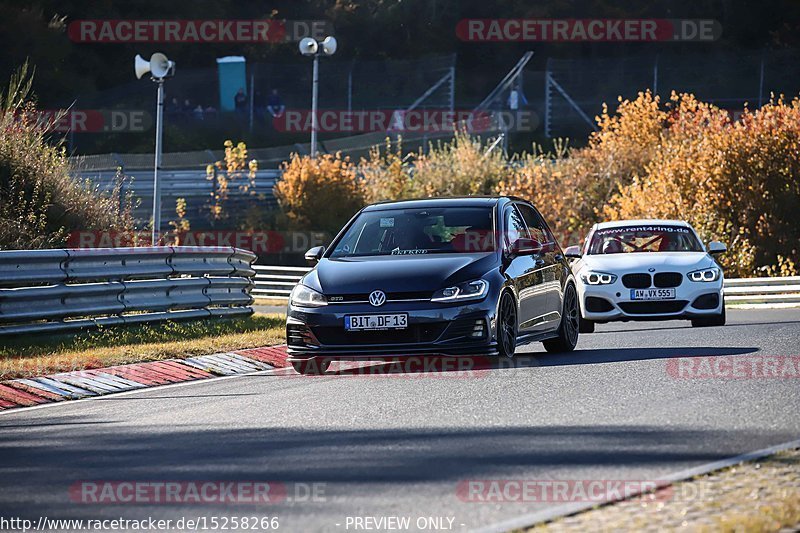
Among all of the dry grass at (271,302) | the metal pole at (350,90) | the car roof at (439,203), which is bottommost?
the dry grass at (271,302)

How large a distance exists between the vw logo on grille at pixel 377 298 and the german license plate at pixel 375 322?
0.39ft

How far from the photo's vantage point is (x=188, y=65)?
69.9 metres

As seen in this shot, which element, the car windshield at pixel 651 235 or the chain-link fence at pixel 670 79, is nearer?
the car windshield at pixel 651 235

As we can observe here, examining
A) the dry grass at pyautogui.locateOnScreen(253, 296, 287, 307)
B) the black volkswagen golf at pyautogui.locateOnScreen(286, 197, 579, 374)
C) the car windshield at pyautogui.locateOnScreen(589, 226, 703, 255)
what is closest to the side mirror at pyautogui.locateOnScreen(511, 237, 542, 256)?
the black volkswagen golf at pyautogui.locateOnScreen(286, 197, 579, 374)

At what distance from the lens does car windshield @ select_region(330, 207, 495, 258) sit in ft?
46.2

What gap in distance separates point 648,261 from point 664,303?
0.66 m

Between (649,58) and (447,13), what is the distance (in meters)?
22.6

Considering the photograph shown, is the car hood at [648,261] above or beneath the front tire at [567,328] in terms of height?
above

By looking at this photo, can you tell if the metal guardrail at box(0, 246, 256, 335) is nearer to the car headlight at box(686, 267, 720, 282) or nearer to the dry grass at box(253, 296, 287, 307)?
the car headlight at box(686, 267, 720, 282)

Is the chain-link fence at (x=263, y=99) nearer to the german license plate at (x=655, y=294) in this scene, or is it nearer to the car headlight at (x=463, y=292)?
the german license plate at (x=655, y=294)

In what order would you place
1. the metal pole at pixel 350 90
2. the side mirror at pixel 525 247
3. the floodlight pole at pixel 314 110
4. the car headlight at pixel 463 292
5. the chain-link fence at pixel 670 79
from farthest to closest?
the metal pole at pixel 350 90 < the chain-link fence at pixel 670 79 < the floodlight pole at pixel 314 110 < the side mirror at pixel 525 247 < the car headlight at pixel 463 292

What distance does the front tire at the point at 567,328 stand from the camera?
607 inches

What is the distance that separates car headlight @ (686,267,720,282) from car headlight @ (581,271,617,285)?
1.00 metres

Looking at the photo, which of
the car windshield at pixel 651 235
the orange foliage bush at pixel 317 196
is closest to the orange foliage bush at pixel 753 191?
the orange foliage bush at pixel 317 196
